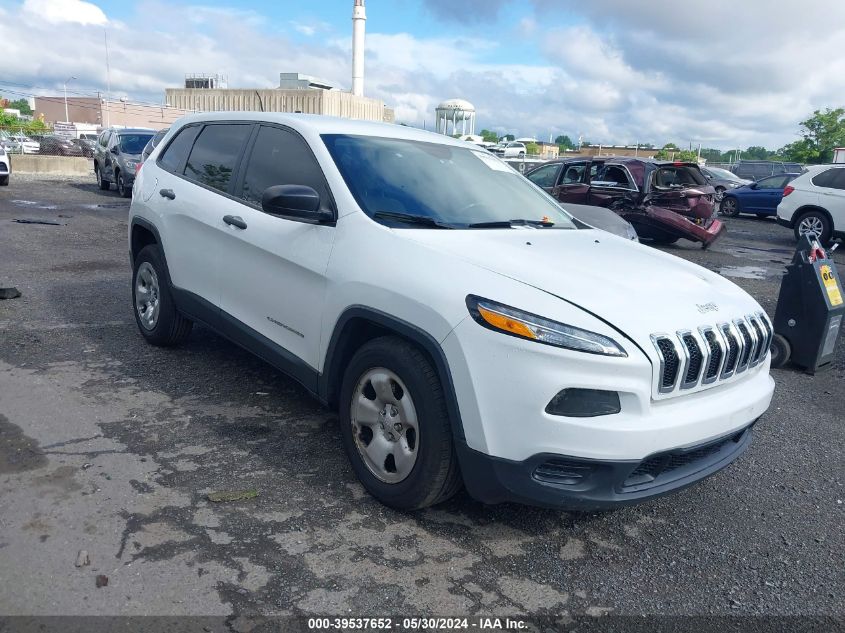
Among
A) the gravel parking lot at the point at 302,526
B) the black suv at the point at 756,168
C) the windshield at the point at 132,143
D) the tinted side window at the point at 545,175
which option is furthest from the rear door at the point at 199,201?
the black suv at the point at 756,168

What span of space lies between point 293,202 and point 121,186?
17649 millimetres

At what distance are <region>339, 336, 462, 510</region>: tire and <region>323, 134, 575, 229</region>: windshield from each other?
2.54 feet

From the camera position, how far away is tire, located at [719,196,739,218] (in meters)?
21.8

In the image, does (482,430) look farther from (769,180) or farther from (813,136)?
→ (813,136)

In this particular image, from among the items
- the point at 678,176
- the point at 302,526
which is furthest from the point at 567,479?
the point at 678,176

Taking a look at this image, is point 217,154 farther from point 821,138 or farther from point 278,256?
point 821,138

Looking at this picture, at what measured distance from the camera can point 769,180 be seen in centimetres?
2098

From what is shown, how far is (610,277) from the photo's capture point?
10.6ft

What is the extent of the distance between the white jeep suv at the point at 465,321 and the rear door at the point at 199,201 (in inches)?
A: 1.2

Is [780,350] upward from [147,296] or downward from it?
Answer: downward

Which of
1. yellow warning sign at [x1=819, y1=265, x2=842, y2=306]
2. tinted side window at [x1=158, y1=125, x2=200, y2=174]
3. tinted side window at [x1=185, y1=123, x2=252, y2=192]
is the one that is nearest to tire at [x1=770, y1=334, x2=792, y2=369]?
yellow warning sign at [x1=819, y1=265, x2=842, y2=306]

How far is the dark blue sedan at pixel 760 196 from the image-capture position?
20698mm

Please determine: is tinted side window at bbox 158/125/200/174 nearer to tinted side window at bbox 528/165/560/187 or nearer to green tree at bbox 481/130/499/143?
tinted side window at bbox 528/165/560/187

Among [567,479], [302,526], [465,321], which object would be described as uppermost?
[465,321]
